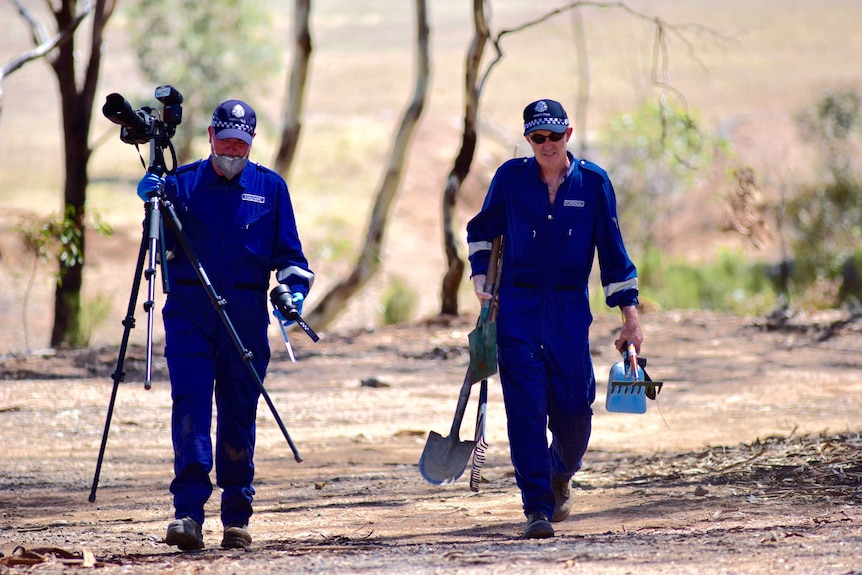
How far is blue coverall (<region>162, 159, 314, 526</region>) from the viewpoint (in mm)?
5207

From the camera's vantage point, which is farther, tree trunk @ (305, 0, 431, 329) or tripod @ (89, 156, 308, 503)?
tree trunk @ (305, 0, 431, 329)

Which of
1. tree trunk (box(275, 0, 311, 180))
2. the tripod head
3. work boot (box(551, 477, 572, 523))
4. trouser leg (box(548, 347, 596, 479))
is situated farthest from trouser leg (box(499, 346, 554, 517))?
tree trunk (box(275, 0, 311, 180))

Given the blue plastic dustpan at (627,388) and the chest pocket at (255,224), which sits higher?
the chest pocket at (255,224)

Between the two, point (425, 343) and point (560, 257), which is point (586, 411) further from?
point (425, 343)

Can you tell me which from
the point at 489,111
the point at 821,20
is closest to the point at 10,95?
the point at 489,111

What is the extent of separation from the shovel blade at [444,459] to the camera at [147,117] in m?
1.87

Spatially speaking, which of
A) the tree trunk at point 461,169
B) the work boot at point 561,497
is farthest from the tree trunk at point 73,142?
the work boot at point 561,497

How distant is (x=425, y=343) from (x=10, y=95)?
51.4 m

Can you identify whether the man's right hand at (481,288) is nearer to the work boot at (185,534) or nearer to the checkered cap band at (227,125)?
the checkered cap band at (227,125)

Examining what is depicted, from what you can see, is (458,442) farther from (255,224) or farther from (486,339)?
(255,224)

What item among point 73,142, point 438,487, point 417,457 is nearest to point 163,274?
point 438,487

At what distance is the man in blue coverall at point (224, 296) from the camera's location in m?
5.21

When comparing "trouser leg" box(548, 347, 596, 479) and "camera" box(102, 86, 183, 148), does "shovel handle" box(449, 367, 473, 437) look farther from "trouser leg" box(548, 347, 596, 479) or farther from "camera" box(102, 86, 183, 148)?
"camera" box(102, 86, 183, 148)

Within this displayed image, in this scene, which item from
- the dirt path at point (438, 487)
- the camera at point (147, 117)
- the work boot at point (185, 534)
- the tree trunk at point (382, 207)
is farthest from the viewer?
the tree trunk at point (382, 207)
